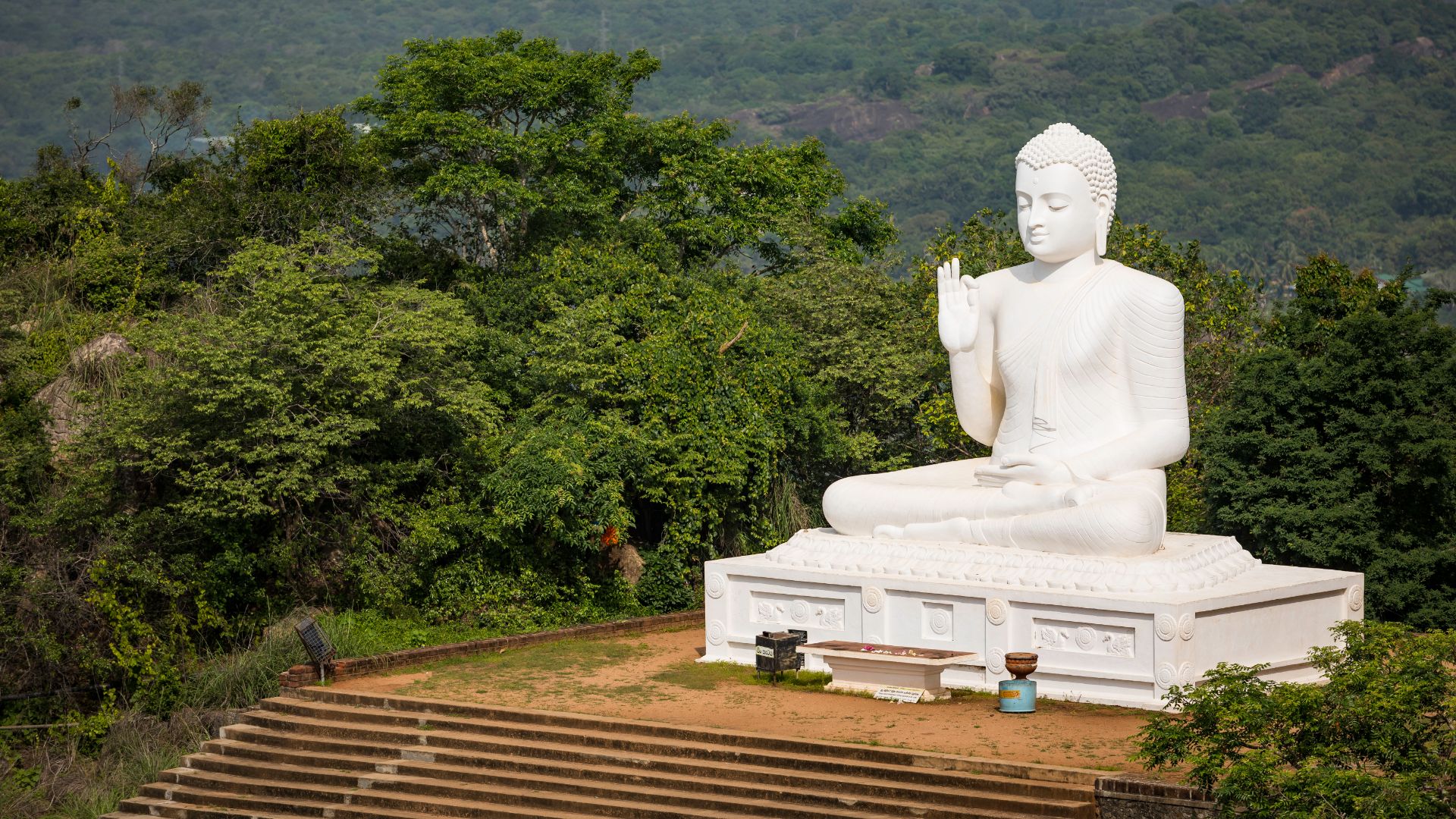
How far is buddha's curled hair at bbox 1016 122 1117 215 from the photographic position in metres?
18.8

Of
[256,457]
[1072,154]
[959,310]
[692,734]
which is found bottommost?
[692,734]

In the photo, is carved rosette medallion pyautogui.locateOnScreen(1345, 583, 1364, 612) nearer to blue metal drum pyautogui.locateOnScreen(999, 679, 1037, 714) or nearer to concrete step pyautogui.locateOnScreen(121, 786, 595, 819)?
blue metal drum pyautogui.locateOnScreen(999, 679, 1037, 714)

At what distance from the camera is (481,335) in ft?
83.7

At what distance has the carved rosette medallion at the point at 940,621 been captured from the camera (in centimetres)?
1783

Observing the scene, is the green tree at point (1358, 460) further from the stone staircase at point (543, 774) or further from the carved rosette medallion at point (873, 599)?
the stone staircase at point (543, 774)

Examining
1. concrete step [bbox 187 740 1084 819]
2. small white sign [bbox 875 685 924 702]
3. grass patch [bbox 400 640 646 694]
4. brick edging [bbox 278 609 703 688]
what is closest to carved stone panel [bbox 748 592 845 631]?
small white sign [bbox 875 685 924 702]

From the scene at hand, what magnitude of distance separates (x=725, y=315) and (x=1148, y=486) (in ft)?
26.8

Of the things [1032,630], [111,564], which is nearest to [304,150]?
[111,564]

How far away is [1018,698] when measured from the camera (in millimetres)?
16453

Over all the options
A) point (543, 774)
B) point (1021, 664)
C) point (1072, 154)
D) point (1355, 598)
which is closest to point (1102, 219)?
point (1072, 154)

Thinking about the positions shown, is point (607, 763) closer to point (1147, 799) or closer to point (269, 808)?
point (269, 808)

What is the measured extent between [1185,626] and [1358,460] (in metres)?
6.36

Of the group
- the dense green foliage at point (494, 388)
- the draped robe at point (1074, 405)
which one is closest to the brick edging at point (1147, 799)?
the draped robe at point (1074, 405)

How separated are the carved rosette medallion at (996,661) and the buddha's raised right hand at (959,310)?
149 inches
